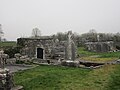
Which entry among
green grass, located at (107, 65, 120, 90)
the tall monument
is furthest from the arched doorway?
green grass, located at (107, 65, 120, 90)

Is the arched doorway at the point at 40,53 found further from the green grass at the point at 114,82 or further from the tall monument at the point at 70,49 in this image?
the green grass at the point at 114,82

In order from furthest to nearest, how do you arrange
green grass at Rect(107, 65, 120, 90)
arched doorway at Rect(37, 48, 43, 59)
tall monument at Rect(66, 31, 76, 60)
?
arched doorway at Rect(37, 48, 43, 59) < tall monument at Rect(66, 31, 76, 60) < green grass at Rect(107, 65, 120, 90)

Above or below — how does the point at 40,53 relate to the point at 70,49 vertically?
below

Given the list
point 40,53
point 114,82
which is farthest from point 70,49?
point 114,82

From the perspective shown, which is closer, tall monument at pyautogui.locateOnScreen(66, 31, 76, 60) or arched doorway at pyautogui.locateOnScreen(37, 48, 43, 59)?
tall monument at pyautogui.locateOnScreen(66, 31, 76, 60)

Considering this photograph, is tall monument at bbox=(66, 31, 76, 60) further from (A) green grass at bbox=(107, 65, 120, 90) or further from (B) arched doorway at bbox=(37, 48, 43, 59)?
(B) arched doorway at bbox=(37, 48, 43, 59)

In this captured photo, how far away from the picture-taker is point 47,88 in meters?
11.0

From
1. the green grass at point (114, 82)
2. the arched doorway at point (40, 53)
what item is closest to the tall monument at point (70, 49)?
the green grass at point (114, 82)

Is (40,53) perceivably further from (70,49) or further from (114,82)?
(114,82)

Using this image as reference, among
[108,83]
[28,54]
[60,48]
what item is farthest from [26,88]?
[60,48]

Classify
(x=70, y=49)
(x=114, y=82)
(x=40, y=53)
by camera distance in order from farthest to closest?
(x=40, y=53) < (x=70, y=49) < (x=114, y=82)

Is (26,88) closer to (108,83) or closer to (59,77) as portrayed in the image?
(59,77)

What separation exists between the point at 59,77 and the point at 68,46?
7.85 metres

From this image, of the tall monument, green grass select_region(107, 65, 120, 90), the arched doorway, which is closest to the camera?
green grass select_region(107, 65, 120, 90)
